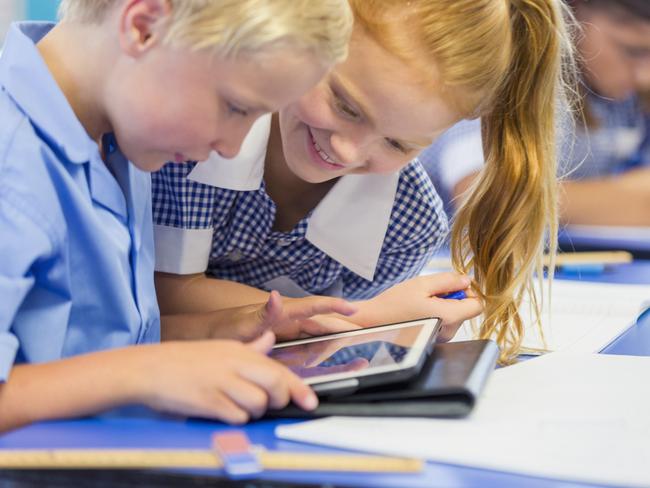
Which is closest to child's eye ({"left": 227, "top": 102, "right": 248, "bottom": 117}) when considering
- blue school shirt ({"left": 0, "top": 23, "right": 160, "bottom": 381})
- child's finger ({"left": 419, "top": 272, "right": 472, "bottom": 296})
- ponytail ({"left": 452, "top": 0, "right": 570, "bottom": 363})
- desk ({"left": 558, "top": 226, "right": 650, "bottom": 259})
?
blue school shirt ({"left": 0, "top": 23, "right": 160, "bottom": 381})

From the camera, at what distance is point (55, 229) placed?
729mm

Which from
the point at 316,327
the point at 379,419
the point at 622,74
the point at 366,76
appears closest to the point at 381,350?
the point at 379,419

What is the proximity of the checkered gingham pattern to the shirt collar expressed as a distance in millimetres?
339

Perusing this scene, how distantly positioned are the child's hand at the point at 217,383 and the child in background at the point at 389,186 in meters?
0.37

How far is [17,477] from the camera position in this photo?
52 centimetres

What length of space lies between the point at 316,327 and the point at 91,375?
0.34 m

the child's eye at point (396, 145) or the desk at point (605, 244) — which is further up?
the child's eye at point (396, 145)

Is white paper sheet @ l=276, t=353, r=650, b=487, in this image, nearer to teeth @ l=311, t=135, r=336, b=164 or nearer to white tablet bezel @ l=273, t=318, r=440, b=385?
white tablet bezel @ l=273, t=318, r=440, b=385

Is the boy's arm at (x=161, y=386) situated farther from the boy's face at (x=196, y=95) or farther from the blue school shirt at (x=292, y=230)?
the blue school shirt at (x=292, y=230)

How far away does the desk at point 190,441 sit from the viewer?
539mm

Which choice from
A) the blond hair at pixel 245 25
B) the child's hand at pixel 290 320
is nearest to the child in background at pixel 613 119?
the child's hand at pixel 290 320

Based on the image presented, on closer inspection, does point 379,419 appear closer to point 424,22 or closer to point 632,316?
point 424,22

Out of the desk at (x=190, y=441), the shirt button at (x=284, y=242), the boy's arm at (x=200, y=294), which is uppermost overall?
the desk at (x=190, y=441)

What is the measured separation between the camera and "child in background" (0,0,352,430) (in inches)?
25.1
